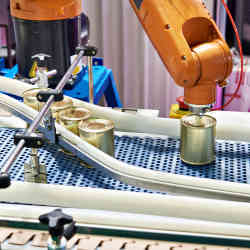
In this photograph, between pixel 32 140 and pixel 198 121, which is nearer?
pixel 32 140

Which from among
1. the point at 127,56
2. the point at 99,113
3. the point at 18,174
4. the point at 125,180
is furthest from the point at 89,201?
the point at 127,56

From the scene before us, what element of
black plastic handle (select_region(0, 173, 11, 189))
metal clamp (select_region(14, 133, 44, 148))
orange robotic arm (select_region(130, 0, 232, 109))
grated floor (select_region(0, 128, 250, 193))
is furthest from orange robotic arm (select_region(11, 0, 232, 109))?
black plastic handle (select_region(0, 173, 11, 189))

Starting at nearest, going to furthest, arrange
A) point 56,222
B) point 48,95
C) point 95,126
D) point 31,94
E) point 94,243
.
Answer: point 56,222 < point 94,243 < point 48,95 < point 95,126 < point 31,94

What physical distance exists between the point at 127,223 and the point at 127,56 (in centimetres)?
197

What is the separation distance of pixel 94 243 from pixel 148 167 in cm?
40

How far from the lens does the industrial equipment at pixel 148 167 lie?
0.75 meters

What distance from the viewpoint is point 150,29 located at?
113cm

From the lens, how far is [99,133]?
1.06 metres

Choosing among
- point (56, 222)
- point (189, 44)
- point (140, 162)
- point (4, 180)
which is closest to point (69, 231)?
point (56, 222)

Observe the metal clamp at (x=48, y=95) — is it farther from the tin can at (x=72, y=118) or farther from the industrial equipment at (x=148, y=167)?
the tin can at (x=72, y=118)

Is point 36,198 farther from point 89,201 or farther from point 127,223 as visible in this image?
point 127,223

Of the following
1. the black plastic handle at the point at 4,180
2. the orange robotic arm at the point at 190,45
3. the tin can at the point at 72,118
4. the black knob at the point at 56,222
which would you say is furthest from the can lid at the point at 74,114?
the black knob at the point at 56,222

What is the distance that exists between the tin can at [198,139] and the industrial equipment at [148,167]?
0.06 ft

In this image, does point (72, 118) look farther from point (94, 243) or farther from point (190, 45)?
point (94, 243)
